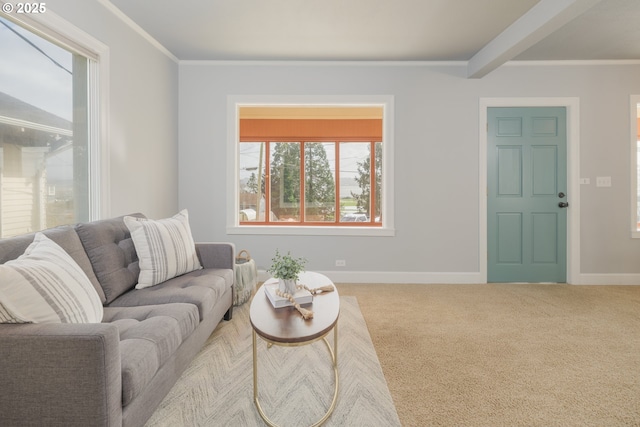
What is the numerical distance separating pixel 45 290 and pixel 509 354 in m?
2.64

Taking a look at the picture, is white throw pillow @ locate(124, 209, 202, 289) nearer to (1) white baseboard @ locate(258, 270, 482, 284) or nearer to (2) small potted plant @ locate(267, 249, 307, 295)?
(2) small potted plant @ locate(267, 249, 307, 295)

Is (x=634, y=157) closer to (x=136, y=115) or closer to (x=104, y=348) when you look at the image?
(x=104, y=348)

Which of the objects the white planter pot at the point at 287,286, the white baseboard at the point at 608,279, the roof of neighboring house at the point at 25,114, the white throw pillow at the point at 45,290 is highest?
the roof of neighboring house at the point at 25,114

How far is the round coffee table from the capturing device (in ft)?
4.61

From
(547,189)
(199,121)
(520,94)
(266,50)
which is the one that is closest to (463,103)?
(520,94)

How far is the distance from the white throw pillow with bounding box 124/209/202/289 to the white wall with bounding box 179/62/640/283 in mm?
1450

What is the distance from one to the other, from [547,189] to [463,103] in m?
1.43

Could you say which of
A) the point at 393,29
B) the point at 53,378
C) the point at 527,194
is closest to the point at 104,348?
the point at 53,378

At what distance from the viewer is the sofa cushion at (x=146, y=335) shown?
1.24 metres

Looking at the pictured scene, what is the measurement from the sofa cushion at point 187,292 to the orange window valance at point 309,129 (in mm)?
3309

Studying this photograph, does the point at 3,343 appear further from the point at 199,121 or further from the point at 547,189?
the point at 547,189

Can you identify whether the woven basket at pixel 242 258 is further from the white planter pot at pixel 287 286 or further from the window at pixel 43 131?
the white planter pot at pixel 287 286

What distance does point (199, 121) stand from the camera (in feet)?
12.6

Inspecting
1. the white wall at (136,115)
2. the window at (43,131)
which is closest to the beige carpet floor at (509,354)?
the white wall at (136,115)
